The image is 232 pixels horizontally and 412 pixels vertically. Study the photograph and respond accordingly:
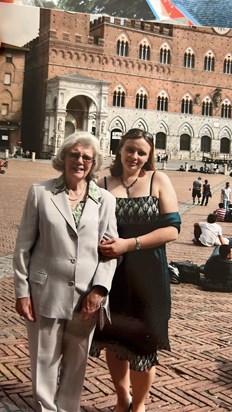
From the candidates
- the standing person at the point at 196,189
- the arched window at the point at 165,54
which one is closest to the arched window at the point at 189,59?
the arched window at the point at 165,54

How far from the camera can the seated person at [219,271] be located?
420 cm

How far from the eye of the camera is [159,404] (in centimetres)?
246

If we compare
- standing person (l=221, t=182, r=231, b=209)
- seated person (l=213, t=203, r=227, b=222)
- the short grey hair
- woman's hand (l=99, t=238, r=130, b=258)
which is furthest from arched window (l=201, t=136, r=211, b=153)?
woman's hand (l=99, t=238, r=130, b=258)

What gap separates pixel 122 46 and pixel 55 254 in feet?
5.77

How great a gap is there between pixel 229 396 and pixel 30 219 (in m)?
1.52

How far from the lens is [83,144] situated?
1982 millimetres

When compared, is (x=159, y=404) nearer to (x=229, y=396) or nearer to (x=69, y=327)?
(x=229, y=396)

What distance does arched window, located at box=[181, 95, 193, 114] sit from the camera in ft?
11.5

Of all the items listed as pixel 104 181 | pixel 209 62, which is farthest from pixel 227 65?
pixel 104 181

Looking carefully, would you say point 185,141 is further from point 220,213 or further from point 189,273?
point 189,273

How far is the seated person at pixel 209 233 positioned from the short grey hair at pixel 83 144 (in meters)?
2.46

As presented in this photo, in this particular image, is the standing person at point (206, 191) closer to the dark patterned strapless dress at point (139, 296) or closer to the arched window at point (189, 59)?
the arched window at point (189, 59)

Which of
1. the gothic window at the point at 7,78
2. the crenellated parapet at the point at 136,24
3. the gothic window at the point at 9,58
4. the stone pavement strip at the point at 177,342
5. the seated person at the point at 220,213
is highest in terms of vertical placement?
the crenellated parapet at the point at 136,24

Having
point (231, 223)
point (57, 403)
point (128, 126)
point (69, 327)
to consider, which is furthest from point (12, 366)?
point (231, 223)
